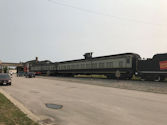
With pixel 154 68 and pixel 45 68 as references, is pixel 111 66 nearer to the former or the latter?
pixel 154 68

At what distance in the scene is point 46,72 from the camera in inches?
2408

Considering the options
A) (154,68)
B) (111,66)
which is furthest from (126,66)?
(154,68)

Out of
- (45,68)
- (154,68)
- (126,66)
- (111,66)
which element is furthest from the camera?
(45,68)

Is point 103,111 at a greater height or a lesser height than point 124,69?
lesser

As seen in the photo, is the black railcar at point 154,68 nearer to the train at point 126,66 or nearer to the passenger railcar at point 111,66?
the train at point 126,66

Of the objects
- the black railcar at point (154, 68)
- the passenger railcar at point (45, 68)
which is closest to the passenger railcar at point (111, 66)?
the black railcar at point (154, 68)

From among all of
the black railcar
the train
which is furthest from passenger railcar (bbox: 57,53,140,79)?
the black railcar

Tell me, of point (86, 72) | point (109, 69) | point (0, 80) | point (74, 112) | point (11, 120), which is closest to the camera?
point (11, 120)

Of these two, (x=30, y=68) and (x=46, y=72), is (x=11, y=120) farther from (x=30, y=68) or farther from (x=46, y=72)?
(x=30, y=68)

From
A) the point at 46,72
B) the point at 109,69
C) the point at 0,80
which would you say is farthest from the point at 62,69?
the point at 0,80

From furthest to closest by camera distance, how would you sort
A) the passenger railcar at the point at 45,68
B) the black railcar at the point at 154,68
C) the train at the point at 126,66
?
the passenger railcar at the point at 45,68
the train at the point at 126,66
the black railcar at the point at 154,68

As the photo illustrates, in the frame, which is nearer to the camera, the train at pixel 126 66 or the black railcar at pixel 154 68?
the black railcar at pixel 154 68

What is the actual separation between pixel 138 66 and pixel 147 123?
21.7 m

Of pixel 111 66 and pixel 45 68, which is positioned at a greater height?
pixel 111 66
